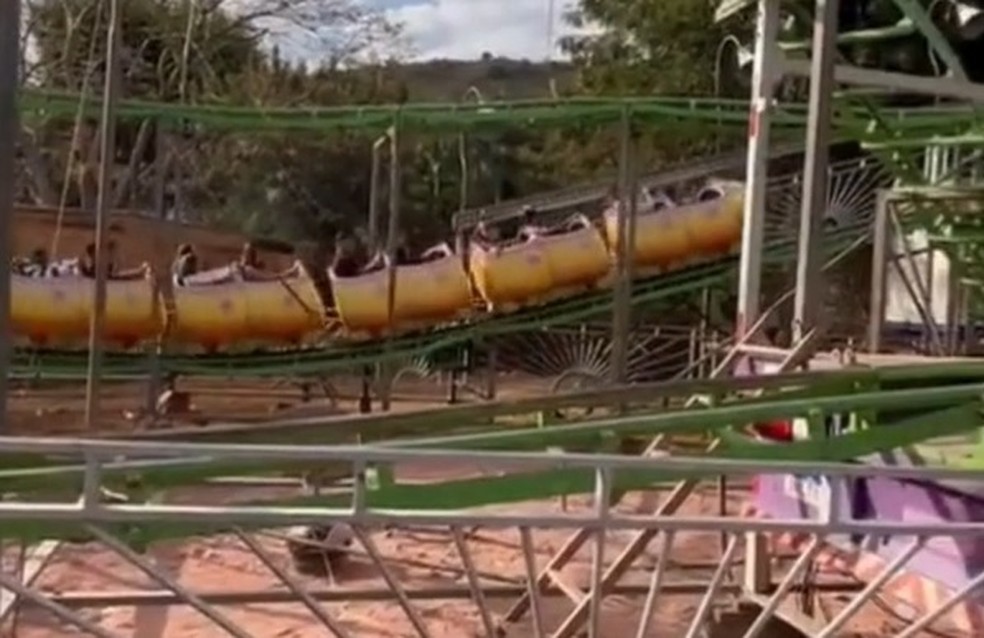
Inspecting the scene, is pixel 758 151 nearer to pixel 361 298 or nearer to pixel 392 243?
pixel 392 243

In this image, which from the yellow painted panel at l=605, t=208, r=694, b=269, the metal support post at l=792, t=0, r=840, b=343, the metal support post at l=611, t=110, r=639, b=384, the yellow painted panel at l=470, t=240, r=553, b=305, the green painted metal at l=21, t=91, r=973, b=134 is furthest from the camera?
the yellow painted panel at l=605, t=208, r=694, b=269

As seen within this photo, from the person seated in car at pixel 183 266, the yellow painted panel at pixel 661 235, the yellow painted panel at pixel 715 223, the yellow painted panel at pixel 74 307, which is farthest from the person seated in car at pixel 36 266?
the yellow painted panel at pixel 715 223

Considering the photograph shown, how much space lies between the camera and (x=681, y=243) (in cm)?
1594

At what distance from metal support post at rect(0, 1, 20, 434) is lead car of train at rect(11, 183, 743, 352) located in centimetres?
1077

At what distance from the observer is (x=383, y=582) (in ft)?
21.5

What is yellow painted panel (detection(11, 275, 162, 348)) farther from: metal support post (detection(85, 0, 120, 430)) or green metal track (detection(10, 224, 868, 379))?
metal support post (detection(85, 0, 120, 430))

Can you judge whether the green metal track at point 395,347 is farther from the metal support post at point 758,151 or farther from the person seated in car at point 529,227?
the metal support post at point 758,151

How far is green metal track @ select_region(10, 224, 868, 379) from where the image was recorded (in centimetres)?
1498

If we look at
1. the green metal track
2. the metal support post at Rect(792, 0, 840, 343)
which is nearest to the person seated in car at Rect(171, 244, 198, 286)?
the green metal track

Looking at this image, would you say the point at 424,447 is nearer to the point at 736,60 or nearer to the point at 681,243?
the point at 736,60

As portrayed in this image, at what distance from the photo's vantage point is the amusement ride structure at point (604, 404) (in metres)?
3.81

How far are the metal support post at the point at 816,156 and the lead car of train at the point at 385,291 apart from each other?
28.3ft

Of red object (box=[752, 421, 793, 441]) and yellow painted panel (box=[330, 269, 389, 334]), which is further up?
red object (box=[752, 421, 793, 441])

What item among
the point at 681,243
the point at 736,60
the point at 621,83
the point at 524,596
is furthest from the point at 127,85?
the point at 524,596
